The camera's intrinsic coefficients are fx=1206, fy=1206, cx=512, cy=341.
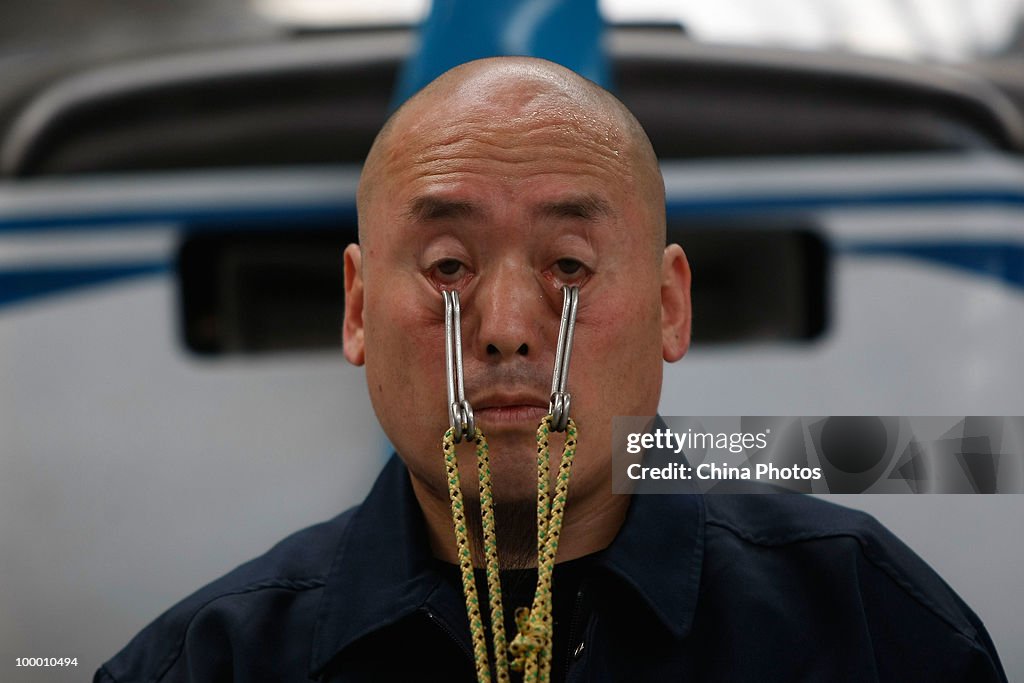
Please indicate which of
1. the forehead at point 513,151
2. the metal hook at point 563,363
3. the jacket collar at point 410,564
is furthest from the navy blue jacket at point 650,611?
the forehead at point 513,151

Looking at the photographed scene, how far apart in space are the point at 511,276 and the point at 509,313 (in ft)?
0.12

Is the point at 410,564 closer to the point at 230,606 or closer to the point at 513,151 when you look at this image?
the point at 230,606

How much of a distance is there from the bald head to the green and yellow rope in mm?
261

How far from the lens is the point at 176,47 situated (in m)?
1.94

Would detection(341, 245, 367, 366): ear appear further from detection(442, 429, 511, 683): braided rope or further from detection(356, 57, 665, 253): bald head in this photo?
detection(442, 429, 511, 683): braided rope

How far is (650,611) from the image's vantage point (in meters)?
1.13

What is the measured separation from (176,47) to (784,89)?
3.19ft

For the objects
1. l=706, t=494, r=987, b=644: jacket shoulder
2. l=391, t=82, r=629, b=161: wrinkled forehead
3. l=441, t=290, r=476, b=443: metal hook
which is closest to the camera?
l=441, t=290, r=476, b=443: metal hook

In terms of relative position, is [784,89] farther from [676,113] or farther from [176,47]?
[176,47]

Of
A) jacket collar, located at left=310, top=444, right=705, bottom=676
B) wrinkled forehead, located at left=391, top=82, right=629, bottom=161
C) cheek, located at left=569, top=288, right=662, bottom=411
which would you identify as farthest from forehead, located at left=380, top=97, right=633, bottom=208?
jacket collar, located at left=310, top=444, right=705, bottom=676

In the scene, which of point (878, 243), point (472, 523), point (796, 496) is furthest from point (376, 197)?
point (878, 243)

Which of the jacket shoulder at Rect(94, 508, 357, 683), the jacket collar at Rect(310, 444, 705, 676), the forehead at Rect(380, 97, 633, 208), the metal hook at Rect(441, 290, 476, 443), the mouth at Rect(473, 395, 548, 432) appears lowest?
the jacket shoulder at Rect(94, 508, 357, 683)

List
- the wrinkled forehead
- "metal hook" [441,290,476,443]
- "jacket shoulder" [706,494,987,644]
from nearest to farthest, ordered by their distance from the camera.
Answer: "metal hook" [441,290,476,443] < the wrinkled forehead < "jacket shoulder" [706,494,987,644]

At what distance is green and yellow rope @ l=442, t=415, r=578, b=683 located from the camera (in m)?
1.01
